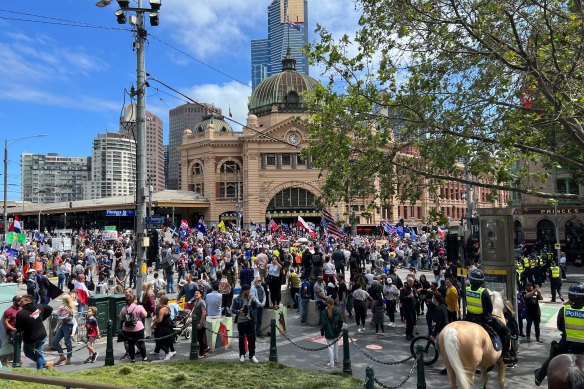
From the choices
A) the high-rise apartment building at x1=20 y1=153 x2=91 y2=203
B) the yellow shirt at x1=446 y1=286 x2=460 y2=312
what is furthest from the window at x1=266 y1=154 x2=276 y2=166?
the high-rise apartment building at x1=20 y1=153 x2=91 y2=203

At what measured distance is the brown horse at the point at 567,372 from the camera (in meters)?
5.84

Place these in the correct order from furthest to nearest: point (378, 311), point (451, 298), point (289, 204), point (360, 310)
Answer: point (289, 204)
point (360, 310)
point (378, 311)
point (451, 298)

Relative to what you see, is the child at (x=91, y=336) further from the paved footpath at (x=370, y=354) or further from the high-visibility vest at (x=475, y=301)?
the high-visibility vest at (x=475, y=301)

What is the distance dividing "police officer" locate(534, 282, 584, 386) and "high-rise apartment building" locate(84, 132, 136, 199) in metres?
149

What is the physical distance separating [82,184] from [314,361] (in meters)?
154

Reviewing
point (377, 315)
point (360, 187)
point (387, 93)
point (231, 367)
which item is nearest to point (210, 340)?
point (231, 367)

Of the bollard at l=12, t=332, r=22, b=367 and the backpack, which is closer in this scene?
the bollard at l=12, t=332, r=22, b=367

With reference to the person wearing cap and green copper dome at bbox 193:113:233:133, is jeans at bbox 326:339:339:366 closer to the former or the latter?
the person wearing cap

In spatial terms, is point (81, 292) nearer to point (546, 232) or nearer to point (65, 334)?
point (65, 334)

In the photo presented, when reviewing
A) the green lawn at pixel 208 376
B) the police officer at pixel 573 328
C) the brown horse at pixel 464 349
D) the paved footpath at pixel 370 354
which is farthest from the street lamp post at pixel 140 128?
the police officer at pixel 573 328

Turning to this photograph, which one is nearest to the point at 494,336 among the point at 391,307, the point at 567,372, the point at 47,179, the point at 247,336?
the point at 567,372

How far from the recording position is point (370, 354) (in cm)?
1224

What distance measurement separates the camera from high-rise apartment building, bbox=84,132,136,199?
147875 mm

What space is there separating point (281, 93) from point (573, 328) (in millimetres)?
69809
